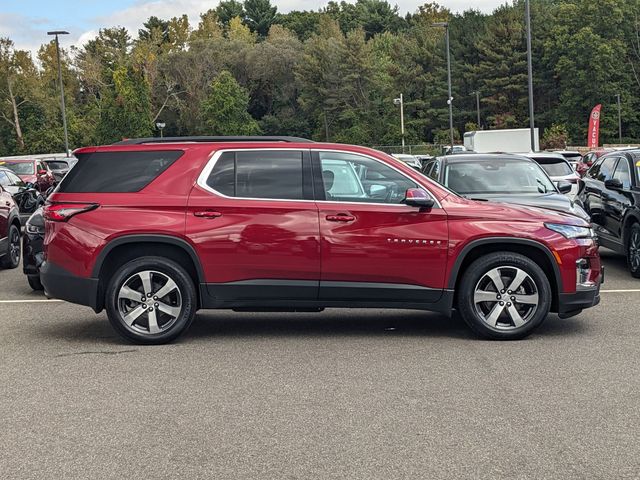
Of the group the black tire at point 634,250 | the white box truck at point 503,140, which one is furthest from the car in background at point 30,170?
the white box truck at point 503,140

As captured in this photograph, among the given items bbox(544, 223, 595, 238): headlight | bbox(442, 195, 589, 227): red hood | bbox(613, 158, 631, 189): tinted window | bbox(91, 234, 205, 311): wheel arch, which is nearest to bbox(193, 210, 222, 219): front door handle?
bbox(91, 234, 205, 311): wheel arch

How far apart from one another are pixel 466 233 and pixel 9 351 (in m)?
4.07

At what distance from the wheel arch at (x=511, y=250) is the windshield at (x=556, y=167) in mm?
9644

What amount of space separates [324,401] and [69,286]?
293cm

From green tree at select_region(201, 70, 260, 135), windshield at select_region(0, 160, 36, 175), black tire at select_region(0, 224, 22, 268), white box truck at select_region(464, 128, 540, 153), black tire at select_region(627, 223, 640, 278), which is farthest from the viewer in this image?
green tree at select_region(201, 70, 260, 135)

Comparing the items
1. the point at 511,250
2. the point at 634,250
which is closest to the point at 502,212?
the point at 511,250

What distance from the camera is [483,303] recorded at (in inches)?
298

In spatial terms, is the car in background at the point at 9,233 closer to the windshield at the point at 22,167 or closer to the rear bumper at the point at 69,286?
the rear bumper at the point at 69,286

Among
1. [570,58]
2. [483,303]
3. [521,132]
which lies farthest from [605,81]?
[483,303]

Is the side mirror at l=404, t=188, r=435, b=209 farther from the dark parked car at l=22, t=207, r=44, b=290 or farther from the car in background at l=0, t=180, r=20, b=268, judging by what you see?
the car in background at l=0, t=180, r=20, b=268

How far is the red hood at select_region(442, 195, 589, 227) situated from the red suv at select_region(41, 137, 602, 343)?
0.01 m

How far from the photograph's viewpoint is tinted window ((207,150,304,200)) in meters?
7.53

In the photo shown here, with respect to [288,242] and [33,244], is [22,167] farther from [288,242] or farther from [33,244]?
[288,242]

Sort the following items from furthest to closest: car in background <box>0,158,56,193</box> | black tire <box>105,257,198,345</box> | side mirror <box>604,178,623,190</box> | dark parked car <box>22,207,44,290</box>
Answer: car in background <box>0,158,56,193</box> → side mirror <box>604,178,623,190</box> → dark parked car <box>22,207,44,290</box> → black tire <box>105,257,198,345</box>
